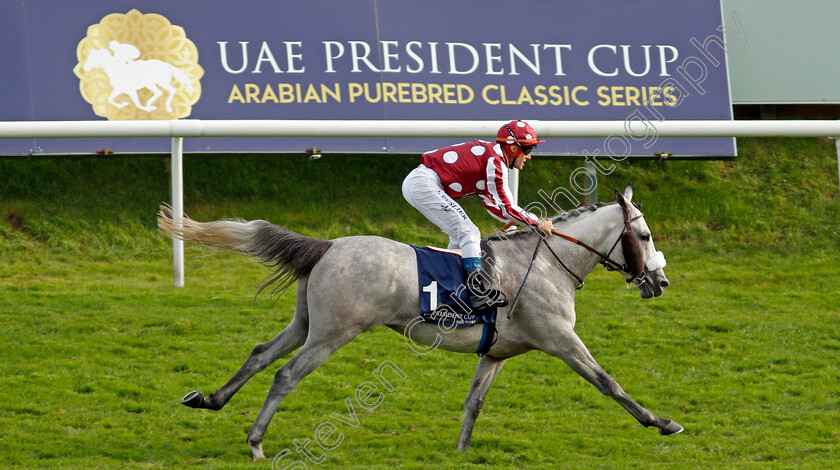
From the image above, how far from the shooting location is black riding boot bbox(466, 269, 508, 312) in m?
5.28

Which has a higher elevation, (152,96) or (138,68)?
(138,68)

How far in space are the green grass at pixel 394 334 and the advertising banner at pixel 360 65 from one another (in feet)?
3.43

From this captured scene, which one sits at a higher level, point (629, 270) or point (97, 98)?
point (97, 98)

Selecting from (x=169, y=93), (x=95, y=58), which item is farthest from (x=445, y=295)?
(x=95, y=58)

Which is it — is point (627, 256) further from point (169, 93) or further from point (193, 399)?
point (169, 93)

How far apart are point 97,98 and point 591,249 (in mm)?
5799

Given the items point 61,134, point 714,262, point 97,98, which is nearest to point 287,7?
point 97,98

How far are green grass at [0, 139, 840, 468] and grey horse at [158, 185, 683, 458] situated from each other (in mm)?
483

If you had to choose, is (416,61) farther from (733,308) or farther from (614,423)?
(614,423)

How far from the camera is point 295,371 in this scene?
5.15 metres

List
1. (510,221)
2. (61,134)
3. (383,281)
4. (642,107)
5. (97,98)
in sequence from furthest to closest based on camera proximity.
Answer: (642,107) → (97,98) → (61,134) → (510,221) → (383,281)

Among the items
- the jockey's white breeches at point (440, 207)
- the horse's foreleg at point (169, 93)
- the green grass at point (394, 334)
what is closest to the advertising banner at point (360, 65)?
the horse's foreleg at point (169, 93)

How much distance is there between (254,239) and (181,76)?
14.8ft

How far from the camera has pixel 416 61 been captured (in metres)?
9.83
